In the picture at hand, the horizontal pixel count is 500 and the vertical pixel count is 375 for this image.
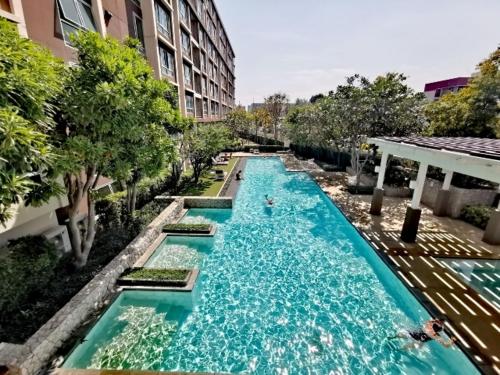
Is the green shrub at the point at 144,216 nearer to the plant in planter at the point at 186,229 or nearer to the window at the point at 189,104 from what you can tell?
the plant in planter at the point at 186,229

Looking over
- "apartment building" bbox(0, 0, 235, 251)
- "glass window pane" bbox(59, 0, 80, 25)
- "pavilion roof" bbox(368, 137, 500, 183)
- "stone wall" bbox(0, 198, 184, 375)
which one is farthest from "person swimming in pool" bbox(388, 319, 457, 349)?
"glass window pane" bbox(59, 0, 80, 25)

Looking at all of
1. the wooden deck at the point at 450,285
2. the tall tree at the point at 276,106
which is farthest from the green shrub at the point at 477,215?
the tall tree at the point at 276,106

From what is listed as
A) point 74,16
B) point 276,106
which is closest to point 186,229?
point 74,16

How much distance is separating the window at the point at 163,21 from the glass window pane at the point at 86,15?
8.37 m

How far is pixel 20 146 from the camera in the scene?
13.8 feet

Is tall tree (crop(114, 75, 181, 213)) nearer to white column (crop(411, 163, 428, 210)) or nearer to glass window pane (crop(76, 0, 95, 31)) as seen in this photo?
glass window pane (crop(76, 0, 95, 31))

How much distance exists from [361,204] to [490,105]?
400 inches

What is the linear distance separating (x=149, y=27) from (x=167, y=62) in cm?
355

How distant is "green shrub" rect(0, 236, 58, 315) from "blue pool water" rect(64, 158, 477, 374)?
2.18m

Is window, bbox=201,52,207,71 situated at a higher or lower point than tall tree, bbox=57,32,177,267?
higher

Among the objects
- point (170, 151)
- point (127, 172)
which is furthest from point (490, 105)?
point (127, 172)

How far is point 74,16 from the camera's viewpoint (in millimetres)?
10445

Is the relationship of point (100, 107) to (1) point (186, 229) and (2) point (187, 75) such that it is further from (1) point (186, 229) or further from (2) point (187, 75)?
(2) point (187, 75)

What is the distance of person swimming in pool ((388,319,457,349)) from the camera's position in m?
6.12
